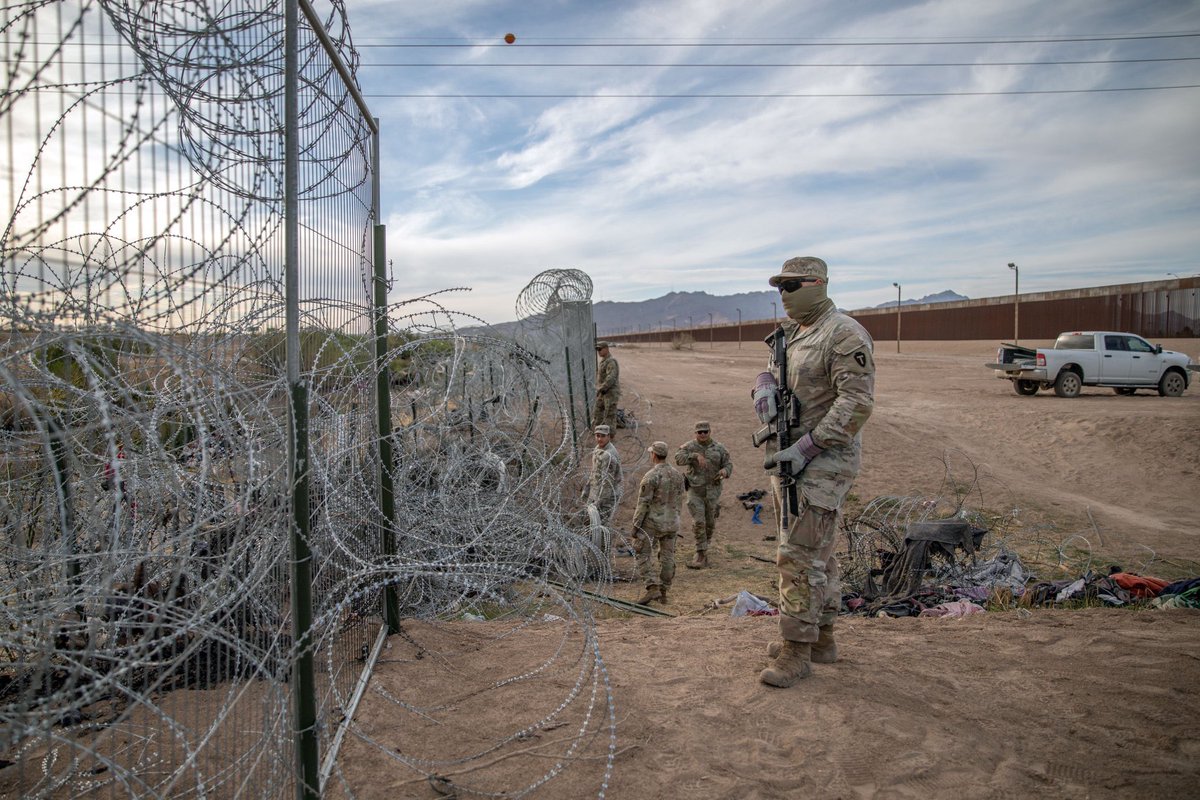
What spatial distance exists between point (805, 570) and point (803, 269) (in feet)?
5.08

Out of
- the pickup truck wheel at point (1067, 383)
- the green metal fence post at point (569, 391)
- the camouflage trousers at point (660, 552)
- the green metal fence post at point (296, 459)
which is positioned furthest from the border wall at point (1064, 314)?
the green metal fence post at point (296, 459)

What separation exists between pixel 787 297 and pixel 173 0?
9.64 feet

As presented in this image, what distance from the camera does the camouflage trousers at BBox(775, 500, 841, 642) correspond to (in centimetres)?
365

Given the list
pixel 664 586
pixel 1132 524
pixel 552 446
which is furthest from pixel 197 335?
pixel 1132 524

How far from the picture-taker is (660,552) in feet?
24.7

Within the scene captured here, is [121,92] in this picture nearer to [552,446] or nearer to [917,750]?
[917,750]

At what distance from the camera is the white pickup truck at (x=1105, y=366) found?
1755 centimetres

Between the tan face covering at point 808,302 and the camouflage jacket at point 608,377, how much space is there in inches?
306

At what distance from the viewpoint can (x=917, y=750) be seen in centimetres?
307

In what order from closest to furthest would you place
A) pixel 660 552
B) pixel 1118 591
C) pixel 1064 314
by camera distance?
pixel 1118 591 < pixel 660 552 < pixel 1064 314

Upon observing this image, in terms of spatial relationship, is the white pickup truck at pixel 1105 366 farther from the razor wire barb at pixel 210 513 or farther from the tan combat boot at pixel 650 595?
the razor wire barb at pixel 210 513

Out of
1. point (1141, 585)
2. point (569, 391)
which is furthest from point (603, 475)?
point (1141, 585)

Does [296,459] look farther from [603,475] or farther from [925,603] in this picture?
[603,475]

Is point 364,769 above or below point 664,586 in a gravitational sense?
above
